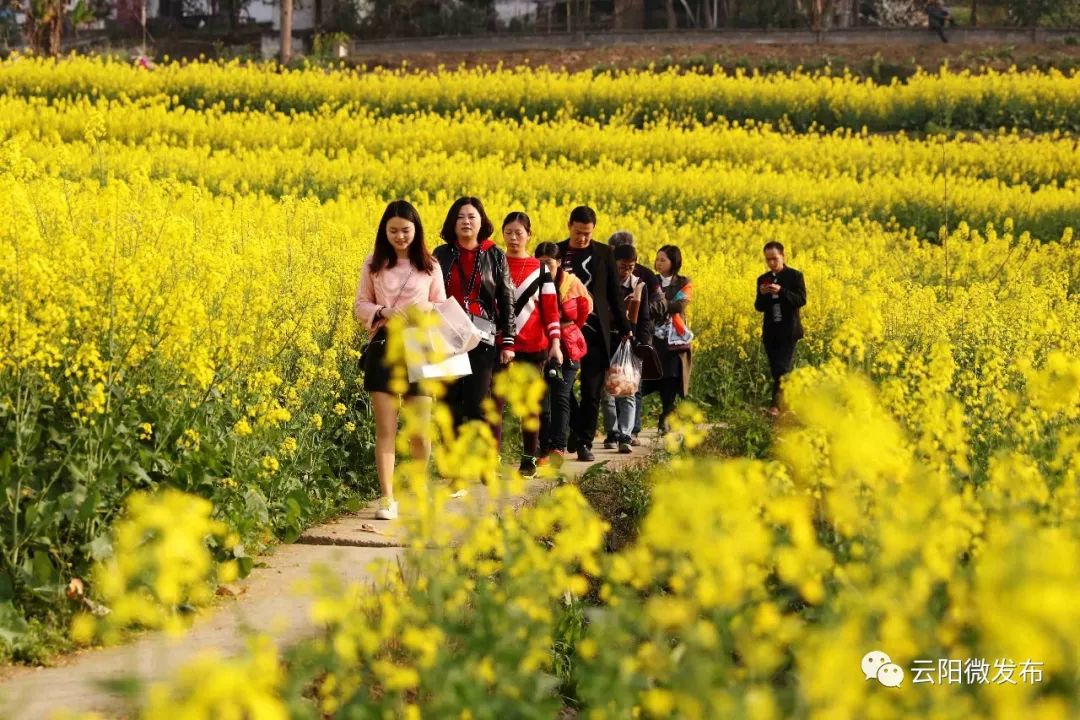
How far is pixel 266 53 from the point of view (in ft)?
133

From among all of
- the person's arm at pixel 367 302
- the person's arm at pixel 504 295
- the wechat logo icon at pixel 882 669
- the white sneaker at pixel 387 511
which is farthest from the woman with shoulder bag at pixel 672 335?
the wechat logo icon at pixel 882 669

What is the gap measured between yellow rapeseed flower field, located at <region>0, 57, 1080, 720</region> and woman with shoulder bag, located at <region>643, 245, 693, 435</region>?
1094mm

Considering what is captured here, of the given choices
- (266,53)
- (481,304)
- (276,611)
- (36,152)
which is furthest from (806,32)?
(276,611)

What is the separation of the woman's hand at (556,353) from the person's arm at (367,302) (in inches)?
56.4

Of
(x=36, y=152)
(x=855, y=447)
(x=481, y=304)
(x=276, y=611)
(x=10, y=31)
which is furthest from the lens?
(x=10, y=31)

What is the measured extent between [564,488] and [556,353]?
5.19 m

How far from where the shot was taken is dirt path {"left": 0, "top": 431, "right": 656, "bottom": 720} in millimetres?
5254

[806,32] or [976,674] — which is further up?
[806,32]

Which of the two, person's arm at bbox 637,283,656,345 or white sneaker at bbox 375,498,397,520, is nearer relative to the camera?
white sneaker at bbox 375,498,397,520

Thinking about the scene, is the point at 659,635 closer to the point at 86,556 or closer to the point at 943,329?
the point at 86,556

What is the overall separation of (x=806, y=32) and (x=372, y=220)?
24362 mm

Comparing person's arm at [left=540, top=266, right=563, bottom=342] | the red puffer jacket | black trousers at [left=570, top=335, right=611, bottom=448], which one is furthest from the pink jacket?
black trousers at [left=570, top=335, right=611, bottom=448]

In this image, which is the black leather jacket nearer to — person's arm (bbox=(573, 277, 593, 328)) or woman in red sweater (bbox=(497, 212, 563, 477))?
woman in red sweater (bbox=(497, 212, 563, 477))

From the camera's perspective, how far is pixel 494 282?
29.8 feet
